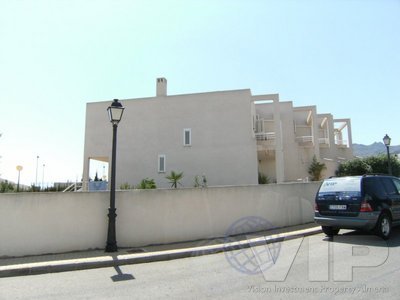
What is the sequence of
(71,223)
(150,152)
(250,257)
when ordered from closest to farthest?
(250,257), (71,223), (150,152)

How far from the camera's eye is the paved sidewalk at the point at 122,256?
7.27 meters

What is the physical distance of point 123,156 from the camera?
2773cm

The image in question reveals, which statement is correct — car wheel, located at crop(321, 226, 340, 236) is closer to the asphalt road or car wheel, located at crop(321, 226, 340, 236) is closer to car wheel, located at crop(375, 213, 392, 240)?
car wheel, located at crop(375, 213, 392, 240)

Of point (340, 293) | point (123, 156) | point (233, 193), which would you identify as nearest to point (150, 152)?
point (123, 156)

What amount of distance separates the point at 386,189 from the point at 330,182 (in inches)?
63.7

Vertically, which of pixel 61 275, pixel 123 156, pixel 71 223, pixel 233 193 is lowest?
pixel 61 275

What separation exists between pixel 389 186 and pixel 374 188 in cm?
104

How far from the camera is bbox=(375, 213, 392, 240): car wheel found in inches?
363

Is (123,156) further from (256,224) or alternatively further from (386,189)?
(386,189)

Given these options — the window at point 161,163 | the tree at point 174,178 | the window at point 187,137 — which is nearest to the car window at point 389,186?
the tree at point 174,178

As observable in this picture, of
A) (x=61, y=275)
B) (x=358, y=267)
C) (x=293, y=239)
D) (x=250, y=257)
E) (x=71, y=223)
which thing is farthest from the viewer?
(x=293, y=239)

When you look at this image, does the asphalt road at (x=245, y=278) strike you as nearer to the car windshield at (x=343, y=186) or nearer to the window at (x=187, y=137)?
the car windshield at (x=343, y=186)

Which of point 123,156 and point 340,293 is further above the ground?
point 123,156

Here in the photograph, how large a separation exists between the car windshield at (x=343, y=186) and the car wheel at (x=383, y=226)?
98 cm
